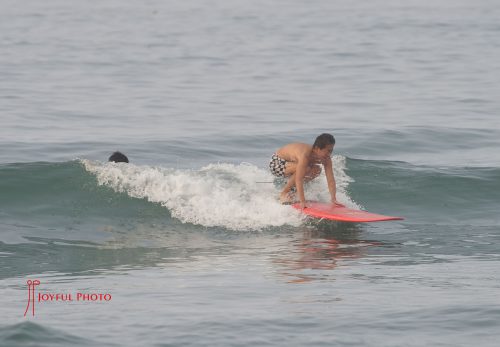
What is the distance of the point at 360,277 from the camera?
1195 cm

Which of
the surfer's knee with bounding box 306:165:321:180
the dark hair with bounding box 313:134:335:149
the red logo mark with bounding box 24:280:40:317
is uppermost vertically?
the dark hair with bounding box 313:134:335:149

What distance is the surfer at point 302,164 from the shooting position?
14422 mm

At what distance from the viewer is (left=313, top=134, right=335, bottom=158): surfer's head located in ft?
46.8

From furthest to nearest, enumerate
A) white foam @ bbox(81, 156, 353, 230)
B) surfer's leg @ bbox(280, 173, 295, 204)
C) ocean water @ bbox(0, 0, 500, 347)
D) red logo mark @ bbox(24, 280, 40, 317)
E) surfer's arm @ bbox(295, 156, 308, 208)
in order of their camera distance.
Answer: white foam @ bbox(81, 156, 353, 230), surfer's leg @ bbox(280, 173, 295, 204), surfer's arm @ bbox(295, 156, 308, 208), red logo mark @ bbox(24, 280, 40, 317), ocean water @ bbox(0, 0, 500, 347)

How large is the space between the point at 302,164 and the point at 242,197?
1898 mm

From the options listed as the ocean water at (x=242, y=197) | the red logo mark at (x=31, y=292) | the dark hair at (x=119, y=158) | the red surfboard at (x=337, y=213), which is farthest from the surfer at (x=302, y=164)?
the red logo mark at (x=31, y=292)

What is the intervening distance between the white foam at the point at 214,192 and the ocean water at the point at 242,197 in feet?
0.12

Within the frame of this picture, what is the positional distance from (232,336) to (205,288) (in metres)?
1.80

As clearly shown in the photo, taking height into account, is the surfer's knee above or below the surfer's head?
below

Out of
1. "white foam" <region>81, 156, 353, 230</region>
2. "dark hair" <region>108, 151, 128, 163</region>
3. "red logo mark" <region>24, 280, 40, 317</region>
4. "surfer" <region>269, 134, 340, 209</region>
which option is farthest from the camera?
"dark hair" <region>108, 151, 128, 163</region>

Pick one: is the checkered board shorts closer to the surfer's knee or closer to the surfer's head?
the surfer's knee

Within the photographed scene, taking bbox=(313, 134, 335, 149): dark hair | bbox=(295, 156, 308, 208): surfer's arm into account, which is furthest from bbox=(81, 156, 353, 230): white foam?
bbox=(313, 134, 335, 149): dark hair

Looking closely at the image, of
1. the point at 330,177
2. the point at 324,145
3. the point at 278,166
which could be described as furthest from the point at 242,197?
the point at 324,145

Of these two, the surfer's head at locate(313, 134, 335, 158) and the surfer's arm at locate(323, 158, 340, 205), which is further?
the surfer's arm at locate(323, 158, 340, 205)
